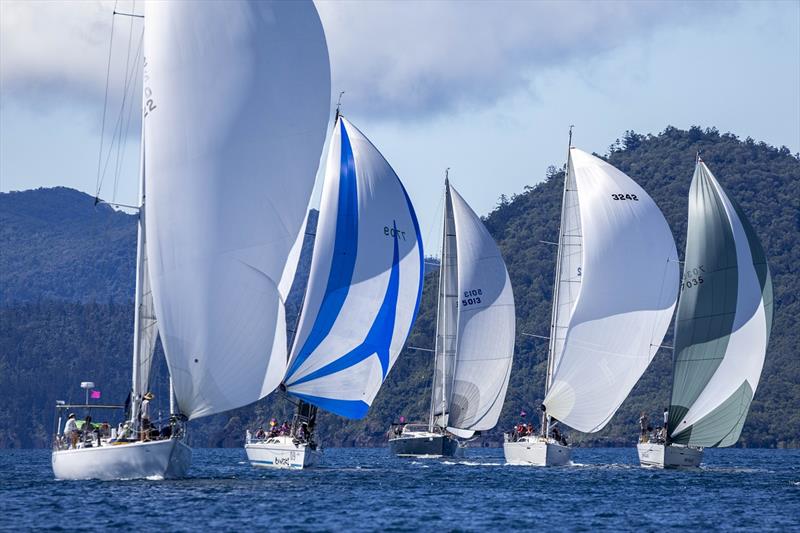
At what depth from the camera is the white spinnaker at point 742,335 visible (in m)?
48.0

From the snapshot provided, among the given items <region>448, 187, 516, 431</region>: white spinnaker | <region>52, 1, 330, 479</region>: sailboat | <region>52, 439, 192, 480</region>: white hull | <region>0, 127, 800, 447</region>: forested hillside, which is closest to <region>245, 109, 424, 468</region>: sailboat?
<region>52, 439, 192, 480</region>: white hull

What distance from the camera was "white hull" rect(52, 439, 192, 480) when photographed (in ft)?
123

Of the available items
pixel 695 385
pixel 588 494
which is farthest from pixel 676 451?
pixel 588 494

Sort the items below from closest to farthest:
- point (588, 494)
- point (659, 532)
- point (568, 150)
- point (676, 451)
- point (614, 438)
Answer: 1. point (659, 532)
2. point (588, 494)
3. point (676, 451)
4. point (568, 150)
5. point (614, 438)

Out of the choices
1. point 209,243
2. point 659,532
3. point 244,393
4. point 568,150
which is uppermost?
point 568,150

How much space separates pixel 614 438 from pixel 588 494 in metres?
81.7

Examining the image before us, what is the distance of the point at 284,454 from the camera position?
1912 inches

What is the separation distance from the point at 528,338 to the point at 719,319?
85442mm

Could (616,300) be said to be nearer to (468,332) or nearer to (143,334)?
(468,332)

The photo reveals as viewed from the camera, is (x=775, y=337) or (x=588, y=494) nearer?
(x=588, y=494)

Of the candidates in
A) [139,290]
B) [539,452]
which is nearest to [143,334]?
[139,290]

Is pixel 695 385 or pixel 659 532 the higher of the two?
pixel 695 385

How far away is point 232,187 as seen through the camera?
37000 mm

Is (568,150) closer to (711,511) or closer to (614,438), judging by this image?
(711,511)
